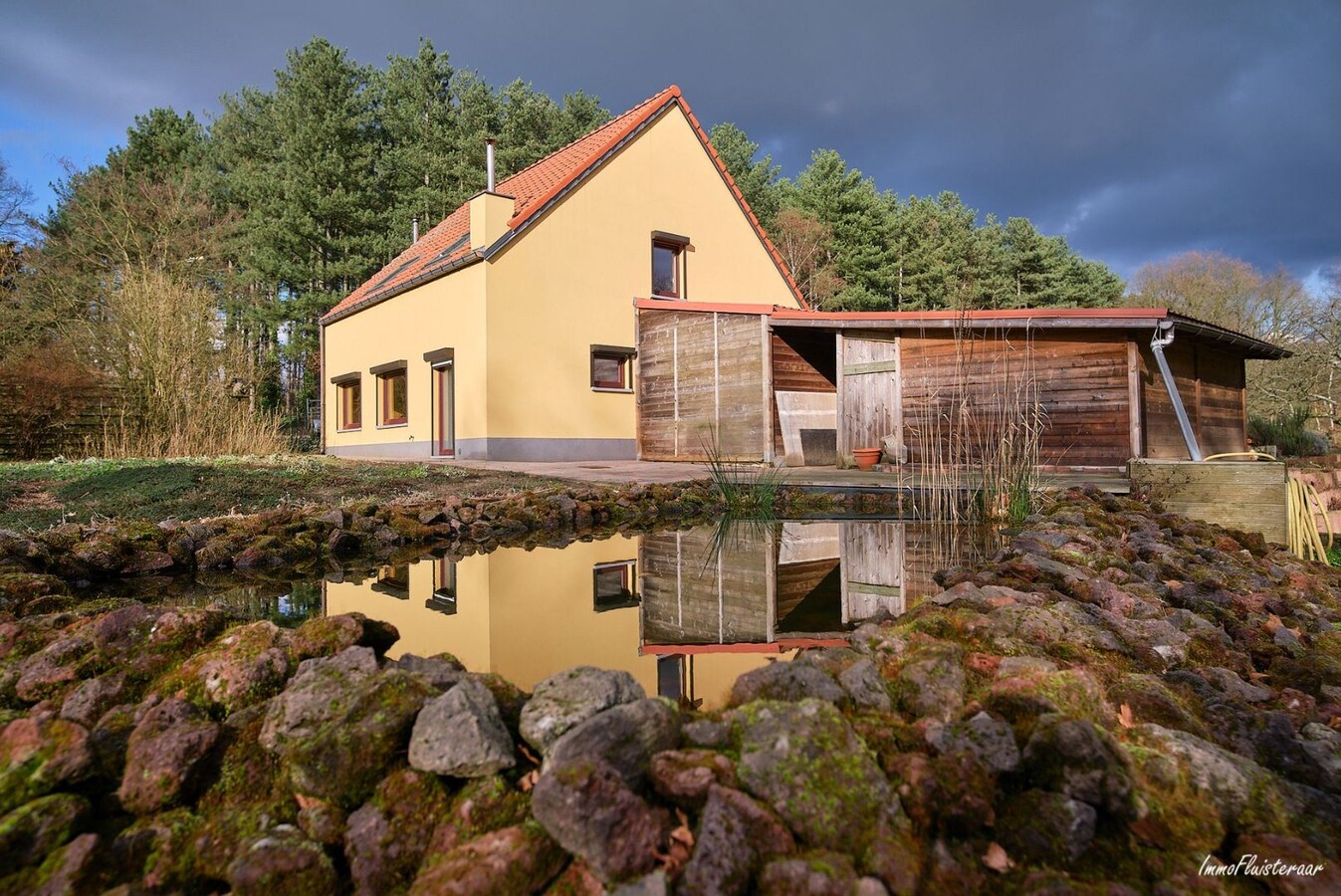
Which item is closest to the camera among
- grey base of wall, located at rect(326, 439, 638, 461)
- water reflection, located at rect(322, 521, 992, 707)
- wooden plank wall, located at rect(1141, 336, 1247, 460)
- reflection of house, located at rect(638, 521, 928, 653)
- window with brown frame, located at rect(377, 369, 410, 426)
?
water reflection, located at rect(322, 521, 992, 707)

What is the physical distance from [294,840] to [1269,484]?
5372 mm

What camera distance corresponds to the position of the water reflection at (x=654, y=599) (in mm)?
2164

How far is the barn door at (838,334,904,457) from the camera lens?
966 cm

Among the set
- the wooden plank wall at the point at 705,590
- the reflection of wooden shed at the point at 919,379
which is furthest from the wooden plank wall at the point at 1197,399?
the wooden plank wall at the point at 705,590

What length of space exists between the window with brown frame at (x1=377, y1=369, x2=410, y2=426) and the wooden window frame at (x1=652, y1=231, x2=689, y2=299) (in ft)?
17.9

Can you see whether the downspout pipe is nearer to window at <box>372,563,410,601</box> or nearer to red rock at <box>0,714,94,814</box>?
window at <box>372,563,410,601</box>

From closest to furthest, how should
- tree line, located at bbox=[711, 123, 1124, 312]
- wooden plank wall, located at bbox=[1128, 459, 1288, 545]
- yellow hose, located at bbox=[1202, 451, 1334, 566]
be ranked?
yellow hose, located at bbox=[1202, 451, 1334, 566] < wooden plank wall, located at bbox=[1128, 459, 1288, 545] < tree line, located at bbox=[711, 123, 1124, 312]

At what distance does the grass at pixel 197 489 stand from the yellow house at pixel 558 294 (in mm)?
4597

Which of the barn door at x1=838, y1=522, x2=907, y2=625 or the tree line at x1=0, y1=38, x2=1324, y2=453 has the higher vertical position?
the tree line at x1=0, y1=38, x2=1324, y2=453

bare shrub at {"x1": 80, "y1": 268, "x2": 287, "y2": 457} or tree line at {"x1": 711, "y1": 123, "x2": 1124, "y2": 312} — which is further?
tree line at {"x1": 711, "y1": 123, "x2": 1124, "y2": 312}

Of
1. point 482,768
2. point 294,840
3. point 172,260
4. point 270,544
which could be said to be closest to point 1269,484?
point 482,768

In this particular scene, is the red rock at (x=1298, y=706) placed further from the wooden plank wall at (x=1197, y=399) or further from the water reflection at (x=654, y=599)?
the wooden plank wall at (x=1197, y=399)

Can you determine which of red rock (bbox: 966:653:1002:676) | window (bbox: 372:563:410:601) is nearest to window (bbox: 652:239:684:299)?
window (bbox: 372:563:410:601)

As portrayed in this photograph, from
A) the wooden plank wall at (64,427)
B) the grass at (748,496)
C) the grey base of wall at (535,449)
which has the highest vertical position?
the wooden plank wall at (64,427)
